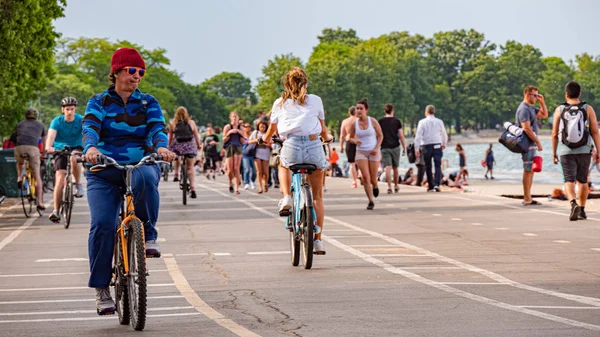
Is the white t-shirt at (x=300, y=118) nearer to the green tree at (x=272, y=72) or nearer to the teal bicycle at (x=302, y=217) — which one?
the teal bicycle at (x=302, y=217)

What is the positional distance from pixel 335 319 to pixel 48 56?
91.5 feet

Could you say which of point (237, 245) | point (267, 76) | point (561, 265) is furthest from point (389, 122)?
point (267, 76)

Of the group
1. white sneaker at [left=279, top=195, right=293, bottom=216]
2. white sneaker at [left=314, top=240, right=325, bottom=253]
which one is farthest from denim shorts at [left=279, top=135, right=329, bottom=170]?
white sneaker at [left=314, top=240, right=325, bottom=253]

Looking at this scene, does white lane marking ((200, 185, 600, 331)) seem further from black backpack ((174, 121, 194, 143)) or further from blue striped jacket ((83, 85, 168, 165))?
black backpack ((174, 121, 194, 143))

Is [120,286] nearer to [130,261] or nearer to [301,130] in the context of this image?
[130,261]

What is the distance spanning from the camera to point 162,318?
347 inches

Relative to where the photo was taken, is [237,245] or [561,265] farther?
[237,245]

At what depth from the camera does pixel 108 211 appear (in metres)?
8.62

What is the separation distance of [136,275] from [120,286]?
39cm

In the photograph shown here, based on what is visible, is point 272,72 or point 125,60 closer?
point 125,60

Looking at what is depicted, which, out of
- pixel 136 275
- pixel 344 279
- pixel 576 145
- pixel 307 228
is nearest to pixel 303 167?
pixel 307 228

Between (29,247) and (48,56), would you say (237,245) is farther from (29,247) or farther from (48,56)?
(48,56)

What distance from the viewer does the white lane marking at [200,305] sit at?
320 inches

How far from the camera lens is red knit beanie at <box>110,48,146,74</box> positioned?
8812mm
